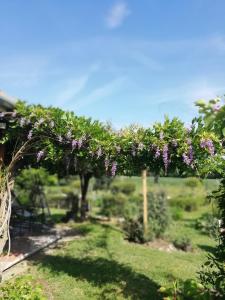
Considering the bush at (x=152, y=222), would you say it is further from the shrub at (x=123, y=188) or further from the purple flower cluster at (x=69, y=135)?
the shrub at (x=123, y=188)

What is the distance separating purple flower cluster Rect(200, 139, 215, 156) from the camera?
5.89 metres

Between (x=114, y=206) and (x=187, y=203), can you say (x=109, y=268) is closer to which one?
(x=114, y=206)

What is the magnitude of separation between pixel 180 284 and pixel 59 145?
11.5 feet

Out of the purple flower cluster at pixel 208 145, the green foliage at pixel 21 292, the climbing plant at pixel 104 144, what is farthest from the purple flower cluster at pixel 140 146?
the green foliage at pixel 21 292

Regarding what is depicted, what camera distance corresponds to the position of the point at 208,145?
5898mm

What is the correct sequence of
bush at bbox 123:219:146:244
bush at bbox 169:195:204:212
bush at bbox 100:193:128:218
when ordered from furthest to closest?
bush at bbox 169:195:204:212, bush at bbox 100:193:128:218, bush at bbox 123:219:146:244

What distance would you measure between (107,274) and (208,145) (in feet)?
12.1

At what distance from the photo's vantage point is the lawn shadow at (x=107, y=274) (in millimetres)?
6887

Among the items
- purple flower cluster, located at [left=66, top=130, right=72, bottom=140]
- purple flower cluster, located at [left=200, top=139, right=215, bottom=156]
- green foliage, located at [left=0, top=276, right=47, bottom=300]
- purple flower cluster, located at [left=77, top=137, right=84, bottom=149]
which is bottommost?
green foliage, located at [left=0, top=276, right=47, bottom=300]

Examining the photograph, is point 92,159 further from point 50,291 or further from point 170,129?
point 50,291

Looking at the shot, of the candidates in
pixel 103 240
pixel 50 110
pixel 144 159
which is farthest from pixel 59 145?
pixel 103 240

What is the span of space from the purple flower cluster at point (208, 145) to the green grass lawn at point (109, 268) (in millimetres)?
2720

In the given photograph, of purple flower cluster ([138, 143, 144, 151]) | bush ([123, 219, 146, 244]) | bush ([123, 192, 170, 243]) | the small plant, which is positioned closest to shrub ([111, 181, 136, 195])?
bush ([123, 192, 170, 243])

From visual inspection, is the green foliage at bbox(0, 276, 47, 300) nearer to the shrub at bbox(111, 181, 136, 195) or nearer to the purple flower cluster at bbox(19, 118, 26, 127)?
the purple flower cluster at bbox(19, 118, 26, 127)
